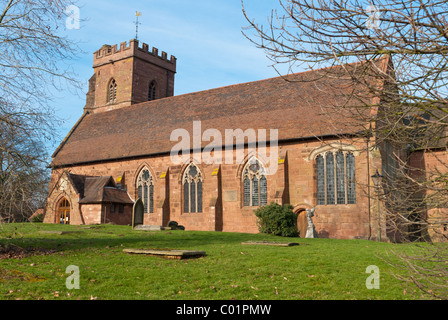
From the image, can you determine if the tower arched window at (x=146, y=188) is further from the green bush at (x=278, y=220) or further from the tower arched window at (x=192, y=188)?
the green bush at (x=278, y=220)

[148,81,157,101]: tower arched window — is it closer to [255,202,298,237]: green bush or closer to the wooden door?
the wooden door

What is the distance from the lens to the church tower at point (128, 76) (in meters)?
42.0

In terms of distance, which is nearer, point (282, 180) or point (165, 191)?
point (282, 180)

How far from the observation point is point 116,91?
141 ft

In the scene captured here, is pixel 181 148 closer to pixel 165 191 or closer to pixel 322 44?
pixel 165 191

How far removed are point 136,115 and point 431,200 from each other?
107 feet

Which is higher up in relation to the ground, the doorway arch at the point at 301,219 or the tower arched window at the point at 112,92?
the tower arched window at the point at 112,92

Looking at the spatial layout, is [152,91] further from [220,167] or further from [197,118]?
[220,167]

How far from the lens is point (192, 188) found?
29266mm

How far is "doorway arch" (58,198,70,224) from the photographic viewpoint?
31.0 metres

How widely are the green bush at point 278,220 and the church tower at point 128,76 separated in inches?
915

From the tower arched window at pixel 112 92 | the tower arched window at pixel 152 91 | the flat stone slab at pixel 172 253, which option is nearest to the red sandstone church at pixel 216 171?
the tower arched window at pixel 112 92

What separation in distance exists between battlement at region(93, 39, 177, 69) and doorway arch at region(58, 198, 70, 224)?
17049 millimetres
